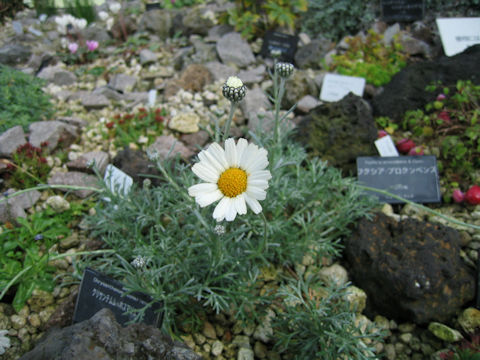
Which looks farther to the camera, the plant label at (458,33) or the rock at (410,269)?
the plant label at (458,33)

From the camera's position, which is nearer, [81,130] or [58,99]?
[81,130]

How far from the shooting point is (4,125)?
10.3 feet

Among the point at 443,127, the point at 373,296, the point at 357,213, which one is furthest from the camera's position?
the point at 443,127

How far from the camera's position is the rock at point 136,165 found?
8.23 feet

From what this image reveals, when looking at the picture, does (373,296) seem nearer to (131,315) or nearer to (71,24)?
(131,315)

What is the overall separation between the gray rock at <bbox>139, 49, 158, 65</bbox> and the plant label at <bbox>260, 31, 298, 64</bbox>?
55.0 inches

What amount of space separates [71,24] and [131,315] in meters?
5.03

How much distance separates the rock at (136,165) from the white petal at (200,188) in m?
1.16

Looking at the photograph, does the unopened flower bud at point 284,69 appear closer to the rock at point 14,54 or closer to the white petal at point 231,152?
the white petal at point 231,152

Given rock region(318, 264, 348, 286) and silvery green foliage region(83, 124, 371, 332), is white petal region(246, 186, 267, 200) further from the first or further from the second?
rock region(318, 264, 348, 286)

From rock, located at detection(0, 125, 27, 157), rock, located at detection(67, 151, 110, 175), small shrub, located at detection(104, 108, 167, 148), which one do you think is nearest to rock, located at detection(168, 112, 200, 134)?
small shrub, located at detection(104, 108, 167, 148)

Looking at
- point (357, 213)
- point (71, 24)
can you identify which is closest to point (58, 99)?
point (71, 24)

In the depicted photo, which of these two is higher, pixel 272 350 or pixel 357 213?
pixel 357 213

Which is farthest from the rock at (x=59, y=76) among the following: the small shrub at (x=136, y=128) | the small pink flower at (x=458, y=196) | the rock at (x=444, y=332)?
the rock at (x=444, y=332)
